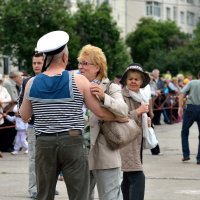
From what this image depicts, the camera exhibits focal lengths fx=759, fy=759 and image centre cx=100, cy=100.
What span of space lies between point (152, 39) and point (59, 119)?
208ft

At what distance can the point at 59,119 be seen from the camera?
221 inches

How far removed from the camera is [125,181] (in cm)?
789

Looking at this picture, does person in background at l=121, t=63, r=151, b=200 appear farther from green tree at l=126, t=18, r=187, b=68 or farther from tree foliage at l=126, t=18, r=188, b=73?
green tree at l=126, t=18, r=187, b=68

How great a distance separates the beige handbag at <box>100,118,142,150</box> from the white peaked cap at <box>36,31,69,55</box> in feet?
3.25

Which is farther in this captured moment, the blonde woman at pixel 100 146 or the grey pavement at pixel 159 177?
the grey pavement at pixel 159 177

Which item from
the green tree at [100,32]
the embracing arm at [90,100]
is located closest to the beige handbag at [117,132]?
the embracing arm at [90,100]

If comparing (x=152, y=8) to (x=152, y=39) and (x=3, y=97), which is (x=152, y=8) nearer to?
(x=152, y=39)

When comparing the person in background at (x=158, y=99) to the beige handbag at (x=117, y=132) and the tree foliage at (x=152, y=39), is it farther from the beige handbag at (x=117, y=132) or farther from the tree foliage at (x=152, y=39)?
the tree foliage at (x=152, y=39)

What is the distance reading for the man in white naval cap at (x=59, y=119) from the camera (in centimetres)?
560

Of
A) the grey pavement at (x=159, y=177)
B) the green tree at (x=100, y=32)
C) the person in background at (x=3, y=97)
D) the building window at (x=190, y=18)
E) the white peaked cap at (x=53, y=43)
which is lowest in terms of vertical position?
the grey pavement at (x=159, y=177)

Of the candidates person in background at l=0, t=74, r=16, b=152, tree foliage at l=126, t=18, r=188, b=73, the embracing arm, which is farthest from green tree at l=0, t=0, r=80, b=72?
tree foliage at l=126, t=18, r=188, b=73

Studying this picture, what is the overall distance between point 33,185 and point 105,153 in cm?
330

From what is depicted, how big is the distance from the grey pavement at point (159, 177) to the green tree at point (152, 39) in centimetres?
5115

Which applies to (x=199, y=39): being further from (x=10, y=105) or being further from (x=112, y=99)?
(x=112, y=99)
